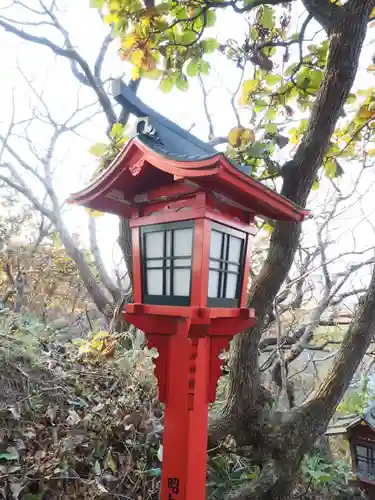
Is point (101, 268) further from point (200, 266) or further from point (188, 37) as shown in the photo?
point (200, 266)

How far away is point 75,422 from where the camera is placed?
2.01 m

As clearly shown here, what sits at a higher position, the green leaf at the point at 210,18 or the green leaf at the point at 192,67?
the green leaf at the point at 210,18

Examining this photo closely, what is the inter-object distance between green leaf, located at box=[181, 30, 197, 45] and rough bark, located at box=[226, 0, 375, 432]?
2.28 ft

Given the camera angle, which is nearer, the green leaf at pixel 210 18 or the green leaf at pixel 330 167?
the green leaf at pixel 210 18

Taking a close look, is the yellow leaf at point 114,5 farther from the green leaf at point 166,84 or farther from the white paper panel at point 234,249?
the white paper panel at point 234,249

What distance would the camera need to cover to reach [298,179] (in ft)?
6.31

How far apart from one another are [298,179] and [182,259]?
100 centimetres

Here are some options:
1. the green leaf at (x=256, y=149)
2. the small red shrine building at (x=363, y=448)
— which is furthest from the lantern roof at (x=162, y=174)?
the small red shrine building at (x=363, y=448)

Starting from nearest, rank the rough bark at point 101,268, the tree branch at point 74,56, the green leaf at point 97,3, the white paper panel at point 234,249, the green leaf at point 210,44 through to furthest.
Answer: the white paper panel at point 234,249 < the green leaf at point 97,3 < the green leaf at point 210,44 < the tree branch at point 74,56 < the rough bark at point 101,268

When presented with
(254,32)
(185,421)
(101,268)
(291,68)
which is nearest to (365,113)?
(291,68)

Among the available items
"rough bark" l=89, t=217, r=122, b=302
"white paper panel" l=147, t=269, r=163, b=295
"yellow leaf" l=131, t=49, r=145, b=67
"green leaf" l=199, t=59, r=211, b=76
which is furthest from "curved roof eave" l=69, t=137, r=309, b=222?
"rough bark" l=89, t=217, r=122, b=302

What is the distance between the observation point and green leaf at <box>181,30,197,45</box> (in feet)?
5.97

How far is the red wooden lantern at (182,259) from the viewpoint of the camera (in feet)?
4.00

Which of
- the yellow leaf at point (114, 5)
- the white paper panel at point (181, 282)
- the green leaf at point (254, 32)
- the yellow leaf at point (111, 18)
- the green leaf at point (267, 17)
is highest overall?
the green leaf at point (254, 32)
